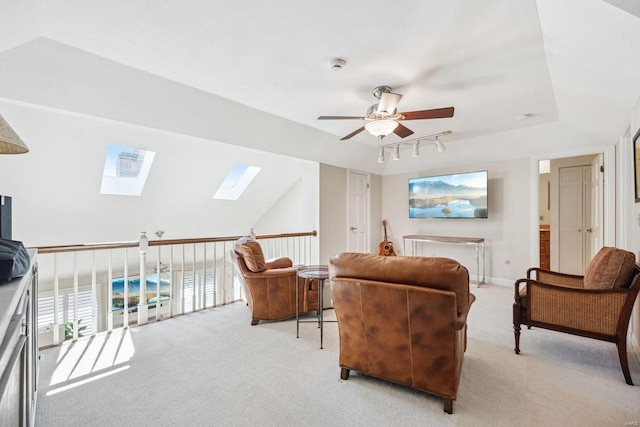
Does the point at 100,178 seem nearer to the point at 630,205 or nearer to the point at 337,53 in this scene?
the point at 337,53

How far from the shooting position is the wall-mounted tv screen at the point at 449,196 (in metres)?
5.06

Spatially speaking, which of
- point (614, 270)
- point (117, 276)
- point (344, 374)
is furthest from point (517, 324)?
point (117, 276)

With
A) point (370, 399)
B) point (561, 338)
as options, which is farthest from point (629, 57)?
point (370, 399)

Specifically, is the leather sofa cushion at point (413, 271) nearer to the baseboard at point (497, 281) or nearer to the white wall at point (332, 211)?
the white wall at point (332, 211)

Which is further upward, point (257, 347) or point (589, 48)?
point (589, 48)

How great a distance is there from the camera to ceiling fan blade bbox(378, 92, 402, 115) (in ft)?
8.27

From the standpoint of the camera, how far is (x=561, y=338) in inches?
112

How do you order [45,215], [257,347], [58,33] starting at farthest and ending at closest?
[45,215] < [257,347] < [58,33]

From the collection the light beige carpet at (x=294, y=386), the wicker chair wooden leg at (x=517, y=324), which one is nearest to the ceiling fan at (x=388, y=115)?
the wicker chair wooden leg at (x=517, y=324)

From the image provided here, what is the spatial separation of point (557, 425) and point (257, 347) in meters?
2.13

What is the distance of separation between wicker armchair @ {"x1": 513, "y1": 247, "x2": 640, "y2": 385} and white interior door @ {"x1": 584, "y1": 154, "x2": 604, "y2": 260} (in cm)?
225

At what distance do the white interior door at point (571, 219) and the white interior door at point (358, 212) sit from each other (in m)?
3.40

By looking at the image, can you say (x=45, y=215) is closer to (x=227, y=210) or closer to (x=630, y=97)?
(x=227, y=210)

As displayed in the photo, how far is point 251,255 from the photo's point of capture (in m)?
3.20
